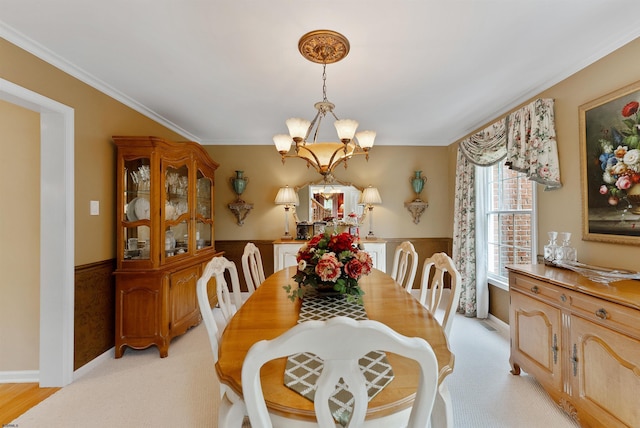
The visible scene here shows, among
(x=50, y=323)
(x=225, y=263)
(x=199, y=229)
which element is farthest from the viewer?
(x=199, y=229)

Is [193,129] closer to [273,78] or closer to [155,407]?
[273,78]

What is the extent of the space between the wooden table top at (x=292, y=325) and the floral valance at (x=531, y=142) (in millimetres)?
1675

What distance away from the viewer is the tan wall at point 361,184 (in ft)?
14.1

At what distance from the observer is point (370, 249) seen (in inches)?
155

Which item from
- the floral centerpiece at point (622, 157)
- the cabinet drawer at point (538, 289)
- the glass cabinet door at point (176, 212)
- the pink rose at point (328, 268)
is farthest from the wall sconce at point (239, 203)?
the floral centerpiece at point (622, 157)

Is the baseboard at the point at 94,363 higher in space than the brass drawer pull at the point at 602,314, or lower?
lower

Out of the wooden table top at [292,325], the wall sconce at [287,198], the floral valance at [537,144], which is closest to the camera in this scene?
the wooden table top at [292,325]

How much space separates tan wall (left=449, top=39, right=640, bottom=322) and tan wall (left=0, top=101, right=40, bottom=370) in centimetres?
434

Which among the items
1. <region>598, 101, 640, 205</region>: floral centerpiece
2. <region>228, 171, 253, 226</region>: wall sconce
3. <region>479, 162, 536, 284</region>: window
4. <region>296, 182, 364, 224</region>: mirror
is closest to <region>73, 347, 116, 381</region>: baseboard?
<region>228, 171, 253, 226</region>: wall sconce

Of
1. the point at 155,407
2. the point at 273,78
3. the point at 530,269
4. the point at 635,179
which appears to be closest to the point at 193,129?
the point at 273,78

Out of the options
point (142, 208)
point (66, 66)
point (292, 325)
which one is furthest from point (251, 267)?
point (66, 66)

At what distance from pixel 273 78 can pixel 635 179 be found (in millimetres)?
2635

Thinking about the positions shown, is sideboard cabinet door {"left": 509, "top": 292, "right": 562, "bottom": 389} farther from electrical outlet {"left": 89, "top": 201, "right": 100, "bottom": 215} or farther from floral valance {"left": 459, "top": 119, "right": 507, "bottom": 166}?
electrical outlet {"left": 89, "top": 201, "right": 100, "bottom": 215}

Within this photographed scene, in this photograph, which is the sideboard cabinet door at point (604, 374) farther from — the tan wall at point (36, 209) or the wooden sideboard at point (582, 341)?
the tan wall at point (36, 209)
